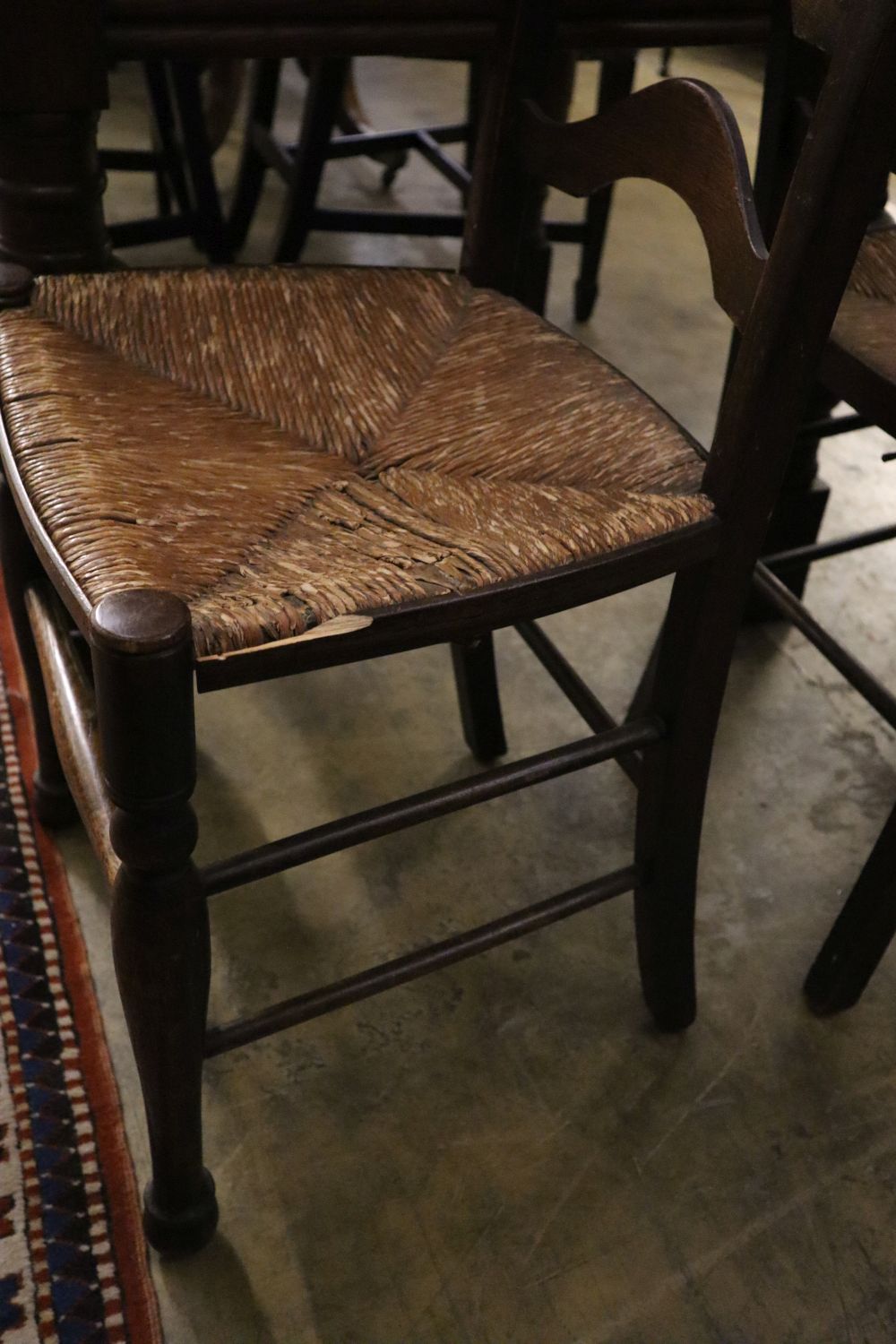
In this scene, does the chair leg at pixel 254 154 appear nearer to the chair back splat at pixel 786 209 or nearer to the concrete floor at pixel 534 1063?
the concrete floor at pixel 534 1063

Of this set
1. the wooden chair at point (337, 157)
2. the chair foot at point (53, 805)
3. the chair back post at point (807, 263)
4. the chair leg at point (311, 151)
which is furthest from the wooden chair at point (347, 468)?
the chair leg at point (311, 151)

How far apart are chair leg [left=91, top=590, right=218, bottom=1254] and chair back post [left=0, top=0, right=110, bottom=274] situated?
461mm

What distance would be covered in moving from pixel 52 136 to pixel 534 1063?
811 mm

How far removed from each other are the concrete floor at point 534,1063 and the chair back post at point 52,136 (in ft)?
1.74

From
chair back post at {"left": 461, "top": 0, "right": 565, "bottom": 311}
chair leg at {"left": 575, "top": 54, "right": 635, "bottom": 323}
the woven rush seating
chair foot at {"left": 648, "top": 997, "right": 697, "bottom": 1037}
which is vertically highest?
chair back post at {"left": 461, "top": 0, "right": 565, "bottom": 311}

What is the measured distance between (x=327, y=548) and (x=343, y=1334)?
537 mm

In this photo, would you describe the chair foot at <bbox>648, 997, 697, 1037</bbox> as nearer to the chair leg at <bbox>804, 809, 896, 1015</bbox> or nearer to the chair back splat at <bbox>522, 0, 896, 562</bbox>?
the chair leg at <bbox>804, 809, 896, 1015</bbox>

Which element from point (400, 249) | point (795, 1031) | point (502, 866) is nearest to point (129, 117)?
point (400, 249)

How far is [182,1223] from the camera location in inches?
33.1

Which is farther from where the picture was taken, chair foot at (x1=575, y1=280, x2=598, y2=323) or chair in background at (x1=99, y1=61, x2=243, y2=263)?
chair foot at (x1=575, y1=280, x2=598, y2=323)

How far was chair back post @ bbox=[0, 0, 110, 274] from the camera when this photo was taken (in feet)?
2.71

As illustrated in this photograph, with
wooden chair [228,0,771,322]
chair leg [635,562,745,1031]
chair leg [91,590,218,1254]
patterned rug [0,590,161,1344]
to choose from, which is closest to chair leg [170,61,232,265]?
wooden chair [228,0,771,322]

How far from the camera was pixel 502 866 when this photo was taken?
1.17 m

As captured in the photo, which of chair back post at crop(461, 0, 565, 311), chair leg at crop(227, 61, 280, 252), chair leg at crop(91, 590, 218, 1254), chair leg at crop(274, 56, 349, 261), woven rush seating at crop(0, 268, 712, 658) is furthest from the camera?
chair leg at crop(227, 61, 280, 252)
